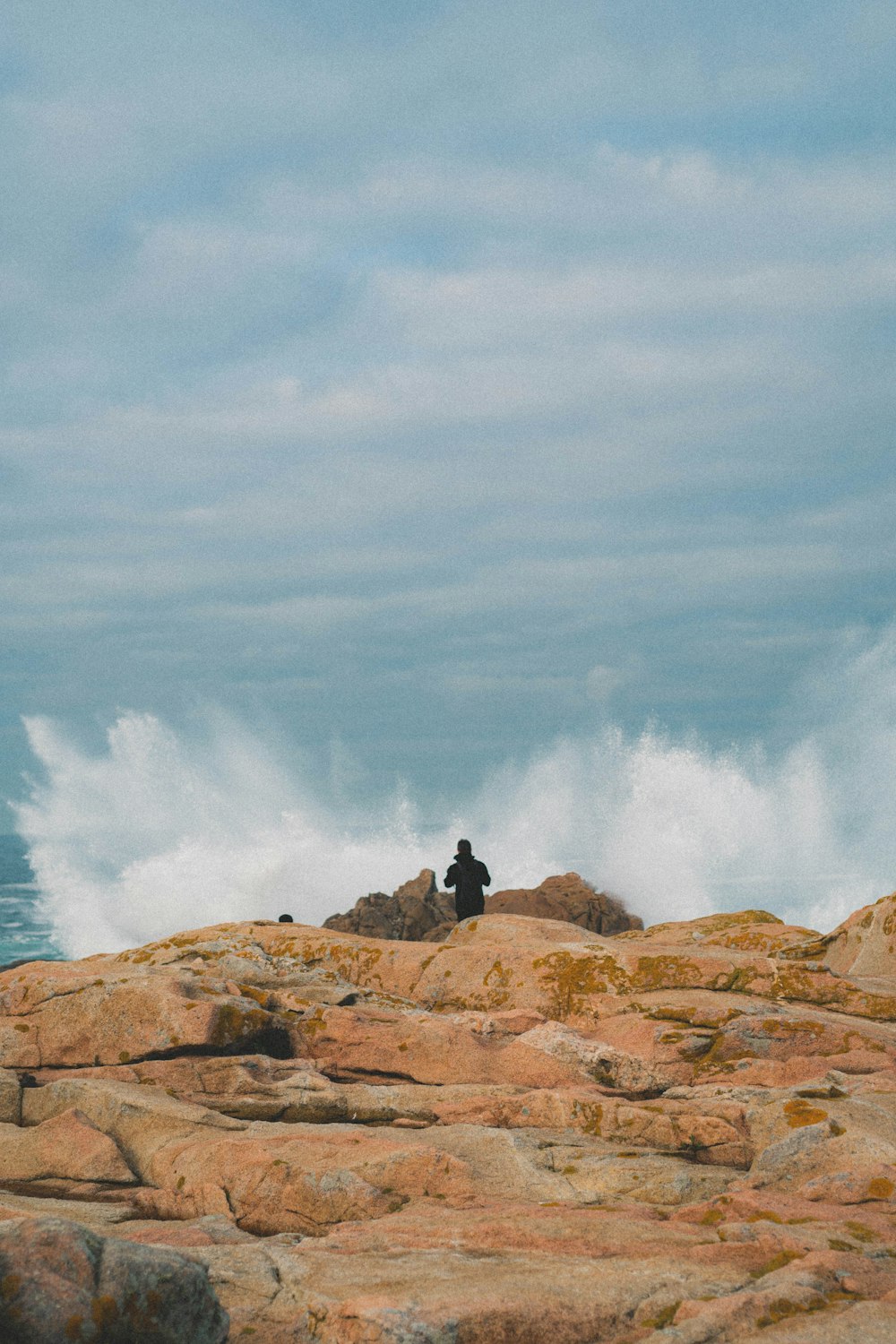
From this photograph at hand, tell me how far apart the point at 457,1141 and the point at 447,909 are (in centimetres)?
4546

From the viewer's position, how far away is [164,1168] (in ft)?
31.3

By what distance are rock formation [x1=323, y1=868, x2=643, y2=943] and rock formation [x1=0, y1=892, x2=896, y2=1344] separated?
2806 centimetres

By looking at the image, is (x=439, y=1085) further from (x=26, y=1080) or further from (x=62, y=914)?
(x=62, y=914)

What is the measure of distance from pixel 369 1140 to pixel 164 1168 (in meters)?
1.88

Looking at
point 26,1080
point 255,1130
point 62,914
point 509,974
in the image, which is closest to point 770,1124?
point 255,1130

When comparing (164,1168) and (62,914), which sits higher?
(62,914)

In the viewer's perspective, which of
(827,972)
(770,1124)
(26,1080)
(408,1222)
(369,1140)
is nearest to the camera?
(408,1222)

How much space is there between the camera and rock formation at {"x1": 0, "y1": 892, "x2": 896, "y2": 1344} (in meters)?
5.82

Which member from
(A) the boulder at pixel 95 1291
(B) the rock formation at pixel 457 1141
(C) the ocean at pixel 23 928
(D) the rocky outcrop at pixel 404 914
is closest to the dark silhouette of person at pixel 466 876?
(B) the rock formation at pixel 457 1141

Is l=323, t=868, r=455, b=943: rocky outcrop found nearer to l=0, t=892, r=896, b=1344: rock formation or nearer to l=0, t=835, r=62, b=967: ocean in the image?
l=0, t=835, r=62, b=967: ocean

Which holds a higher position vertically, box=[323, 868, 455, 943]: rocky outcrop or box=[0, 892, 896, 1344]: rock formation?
box=[323, 868, 455, 943]: rocky outcrop

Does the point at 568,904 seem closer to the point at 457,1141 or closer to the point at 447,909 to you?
the point at 447,909

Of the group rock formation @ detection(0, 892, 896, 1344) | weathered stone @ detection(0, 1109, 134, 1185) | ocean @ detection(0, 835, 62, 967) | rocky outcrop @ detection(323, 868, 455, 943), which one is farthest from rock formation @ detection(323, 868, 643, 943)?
weathered stone @ detection(0, 1109, 134, 1185)

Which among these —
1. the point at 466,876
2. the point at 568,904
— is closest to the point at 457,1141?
the point at 466,876
